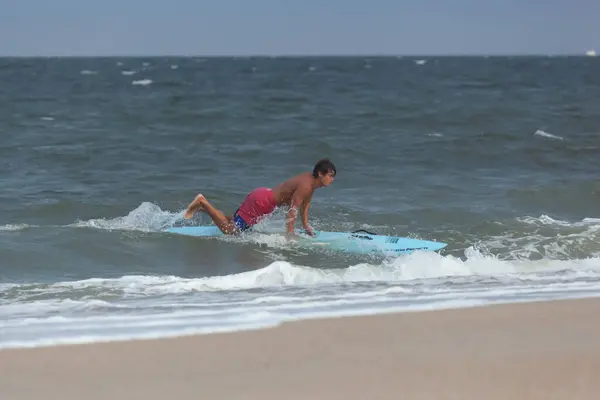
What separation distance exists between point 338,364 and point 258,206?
4.88 metres

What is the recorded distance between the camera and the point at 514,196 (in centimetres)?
1190

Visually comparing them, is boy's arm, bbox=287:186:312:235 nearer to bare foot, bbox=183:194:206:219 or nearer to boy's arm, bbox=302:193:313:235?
boy's arm, bbox=302:193:313:235

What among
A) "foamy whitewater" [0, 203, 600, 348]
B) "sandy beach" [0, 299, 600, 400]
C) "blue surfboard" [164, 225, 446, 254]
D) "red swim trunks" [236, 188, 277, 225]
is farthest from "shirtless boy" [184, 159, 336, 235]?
"sandy beach" [0, 299, 600, 400]

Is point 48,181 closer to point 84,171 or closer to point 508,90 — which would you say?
point 84,171

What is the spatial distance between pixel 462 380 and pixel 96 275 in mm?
→ 4298

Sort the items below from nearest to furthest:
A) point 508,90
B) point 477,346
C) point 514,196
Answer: point 477,346 < point 514,196 < point 508,90

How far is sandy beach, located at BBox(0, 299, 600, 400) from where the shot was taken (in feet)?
11.8

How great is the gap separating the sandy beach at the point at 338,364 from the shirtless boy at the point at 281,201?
11.2 feet

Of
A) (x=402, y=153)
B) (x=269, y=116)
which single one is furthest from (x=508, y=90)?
(x=402, y=153)

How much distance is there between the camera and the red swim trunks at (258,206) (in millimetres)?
8688

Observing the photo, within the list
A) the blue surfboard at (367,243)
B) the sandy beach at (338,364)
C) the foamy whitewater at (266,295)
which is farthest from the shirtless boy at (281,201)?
the sandy beach at (338,364)

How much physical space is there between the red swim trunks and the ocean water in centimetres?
23

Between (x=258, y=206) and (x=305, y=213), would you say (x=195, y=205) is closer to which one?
(x=258, y=206)

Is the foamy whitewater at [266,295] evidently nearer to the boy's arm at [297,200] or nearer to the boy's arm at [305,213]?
the boy's arm at [305,213]
